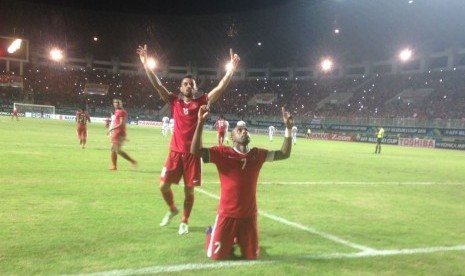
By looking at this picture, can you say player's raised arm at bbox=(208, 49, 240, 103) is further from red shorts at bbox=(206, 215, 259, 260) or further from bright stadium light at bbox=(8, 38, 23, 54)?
bright stadium light at bbox=(8, 38, 23, 54)

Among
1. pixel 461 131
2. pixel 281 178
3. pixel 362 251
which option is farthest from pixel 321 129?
pixel 362 251

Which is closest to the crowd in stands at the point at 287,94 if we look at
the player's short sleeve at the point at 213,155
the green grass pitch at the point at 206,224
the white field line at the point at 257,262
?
the green grass pitch at the point at 206,224

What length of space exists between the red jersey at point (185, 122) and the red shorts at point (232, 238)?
1.60m

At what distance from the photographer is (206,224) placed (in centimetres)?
711

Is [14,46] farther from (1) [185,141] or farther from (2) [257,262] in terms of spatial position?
(2) [257,262]

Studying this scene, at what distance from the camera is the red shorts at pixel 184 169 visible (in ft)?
21.1

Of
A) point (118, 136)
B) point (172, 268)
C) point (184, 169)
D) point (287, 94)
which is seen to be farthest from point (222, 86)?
point (287, 94)

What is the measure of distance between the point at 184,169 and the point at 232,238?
64.2 inches

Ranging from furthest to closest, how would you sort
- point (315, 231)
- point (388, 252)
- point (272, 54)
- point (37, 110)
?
point (272, 54) < point (37, 110) < point (315, 231) < point (388, 252)

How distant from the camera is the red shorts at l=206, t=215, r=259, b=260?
5.18 meters

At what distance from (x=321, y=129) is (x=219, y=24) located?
2447 centimetres

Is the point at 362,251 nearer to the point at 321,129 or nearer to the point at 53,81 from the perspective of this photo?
the point at 321,129

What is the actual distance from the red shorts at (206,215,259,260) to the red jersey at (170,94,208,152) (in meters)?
1.60

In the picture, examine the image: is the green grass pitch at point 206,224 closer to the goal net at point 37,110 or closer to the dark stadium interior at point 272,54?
the dark stadium interior at point 272,54
